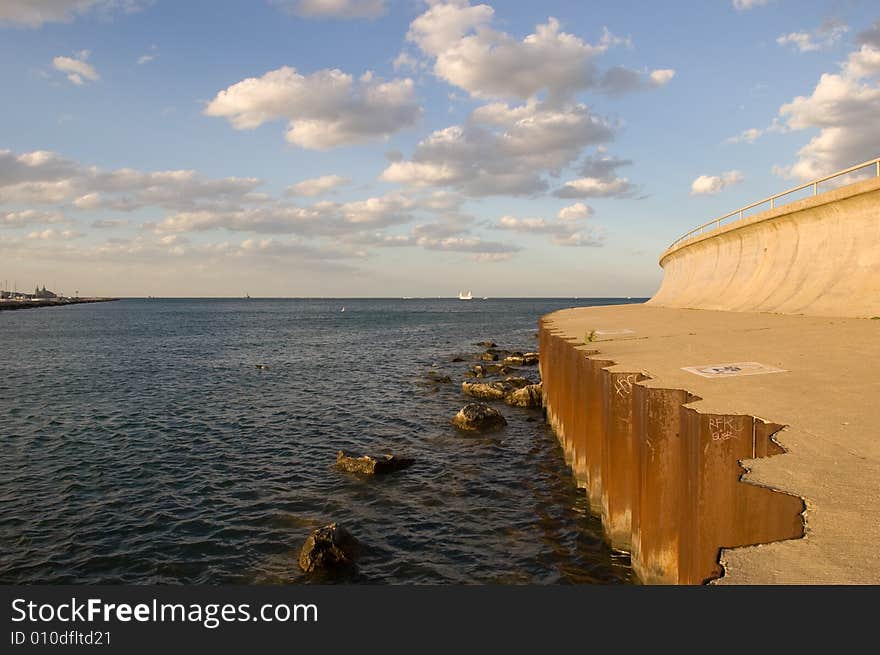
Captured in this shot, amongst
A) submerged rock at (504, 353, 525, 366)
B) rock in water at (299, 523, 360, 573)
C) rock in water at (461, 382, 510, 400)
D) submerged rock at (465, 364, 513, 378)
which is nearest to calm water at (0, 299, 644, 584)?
rock in water at (299, 523, 360, 573)

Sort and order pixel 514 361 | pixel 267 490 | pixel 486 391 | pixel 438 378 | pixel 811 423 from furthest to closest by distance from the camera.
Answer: pixel 514 361 → pixel 438 378 → pixel 486 391 → pixel 267 490 → pixel 811 423

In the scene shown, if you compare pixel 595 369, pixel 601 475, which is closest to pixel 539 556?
pixel 601 475

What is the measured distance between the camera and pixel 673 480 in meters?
6.58

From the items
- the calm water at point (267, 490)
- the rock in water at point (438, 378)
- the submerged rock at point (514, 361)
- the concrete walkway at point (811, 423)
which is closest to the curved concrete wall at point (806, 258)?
the concrete walkway at point (811, 423)

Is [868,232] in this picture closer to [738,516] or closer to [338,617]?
[738,516]

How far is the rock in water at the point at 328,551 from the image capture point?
31.4 feet

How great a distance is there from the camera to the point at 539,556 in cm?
1006

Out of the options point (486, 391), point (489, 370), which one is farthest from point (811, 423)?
point (489, 370)

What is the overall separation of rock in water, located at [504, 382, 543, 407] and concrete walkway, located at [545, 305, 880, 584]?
34.9ft

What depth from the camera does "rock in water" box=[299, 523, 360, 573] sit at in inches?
377

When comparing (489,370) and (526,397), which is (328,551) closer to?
(526,397)

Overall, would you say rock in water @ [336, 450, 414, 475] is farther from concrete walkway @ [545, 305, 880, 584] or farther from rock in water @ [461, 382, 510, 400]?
rock in water @ [461, 382, 510, 400]

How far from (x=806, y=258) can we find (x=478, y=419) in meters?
15.5

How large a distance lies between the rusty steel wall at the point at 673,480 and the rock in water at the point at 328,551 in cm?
507
